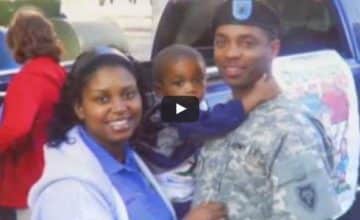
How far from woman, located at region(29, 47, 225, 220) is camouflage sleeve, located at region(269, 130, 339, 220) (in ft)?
0.67

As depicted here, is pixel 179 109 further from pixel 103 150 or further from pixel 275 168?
pixel 275 168

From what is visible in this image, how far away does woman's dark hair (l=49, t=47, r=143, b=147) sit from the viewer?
249 cm

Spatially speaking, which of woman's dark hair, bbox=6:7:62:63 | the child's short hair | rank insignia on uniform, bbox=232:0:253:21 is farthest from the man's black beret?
woman's dark hair, bbox=6:7:62:63

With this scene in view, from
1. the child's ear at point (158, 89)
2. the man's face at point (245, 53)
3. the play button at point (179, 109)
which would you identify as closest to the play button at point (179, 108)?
the play button at point (179, 109)

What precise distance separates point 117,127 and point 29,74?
0.94 meters

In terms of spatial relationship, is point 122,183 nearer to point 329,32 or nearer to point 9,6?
point 9,6

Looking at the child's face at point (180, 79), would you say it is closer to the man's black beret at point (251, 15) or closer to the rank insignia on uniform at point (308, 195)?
the man's black beret at point (251, 15)

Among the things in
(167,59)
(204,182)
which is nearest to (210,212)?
(204,182)

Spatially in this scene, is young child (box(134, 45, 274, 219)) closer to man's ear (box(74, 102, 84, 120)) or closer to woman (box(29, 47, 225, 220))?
woman (box(29, 47, 225, 220))

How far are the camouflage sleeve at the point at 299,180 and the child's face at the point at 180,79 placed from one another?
0.60 meters

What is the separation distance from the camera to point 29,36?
11.2ft

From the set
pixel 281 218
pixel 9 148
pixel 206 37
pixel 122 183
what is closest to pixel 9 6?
pixel 9 148

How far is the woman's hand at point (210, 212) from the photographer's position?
97.1 inches

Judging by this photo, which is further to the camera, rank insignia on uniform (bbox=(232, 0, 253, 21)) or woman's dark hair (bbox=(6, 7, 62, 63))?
woman's dark hair (bbox=(6, 7, 62, 63))
